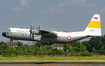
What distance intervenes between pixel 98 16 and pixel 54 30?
1118 centimetres

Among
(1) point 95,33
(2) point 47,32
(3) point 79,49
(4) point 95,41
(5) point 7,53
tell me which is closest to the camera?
(2) point 47,32

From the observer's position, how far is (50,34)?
137ft

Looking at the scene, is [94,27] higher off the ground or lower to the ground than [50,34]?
higher

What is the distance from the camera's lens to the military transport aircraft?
4106cm

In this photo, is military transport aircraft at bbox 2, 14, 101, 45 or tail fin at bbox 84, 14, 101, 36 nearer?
military transport aircraft at bbox 2, 14, 101, 45

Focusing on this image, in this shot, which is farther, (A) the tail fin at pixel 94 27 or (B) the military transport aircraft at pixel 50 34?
(A) the tail fin at pixel 94 27

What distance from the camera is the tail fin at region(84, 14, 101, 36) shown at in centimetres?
4372

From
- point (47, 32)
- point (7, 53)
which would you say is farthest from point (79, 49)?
point (47, 32)

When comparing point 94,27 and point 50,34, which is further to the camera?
point 94,27

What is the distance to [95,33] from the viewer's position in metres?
43.8

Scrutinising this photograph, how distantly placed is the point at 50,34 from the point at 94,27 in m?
10.9

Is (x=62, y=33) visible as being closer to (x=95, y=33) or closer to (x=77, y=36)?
(x=77, y=36)

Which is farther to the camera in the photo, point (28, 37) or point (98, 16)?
point (98, 16)

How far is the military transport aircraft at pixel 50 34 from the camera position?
41.1 m
